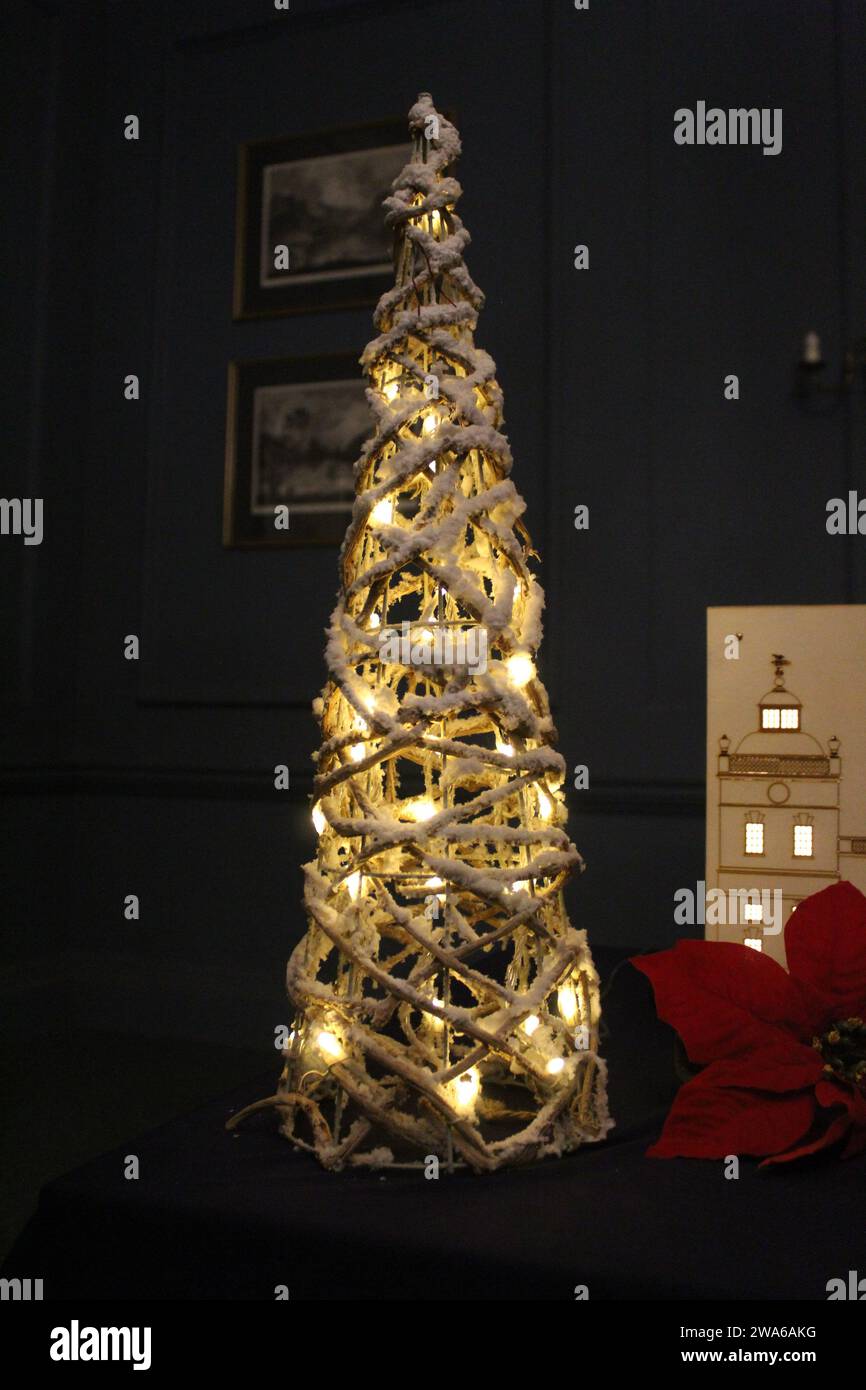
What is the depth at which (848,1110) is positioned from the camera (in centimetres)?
52

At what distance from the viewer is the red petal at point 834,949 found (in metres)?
0.53

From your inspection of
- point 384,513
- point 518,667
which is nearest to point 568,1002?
point 518,667

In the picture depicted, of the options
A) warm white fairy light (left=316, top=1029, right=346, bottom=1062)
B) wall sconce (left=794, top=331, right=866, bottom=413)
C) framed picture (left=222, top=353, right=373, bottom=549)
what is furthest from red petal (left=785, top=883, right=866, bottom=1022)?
framed picture (left=222, top=353, right=373, bottom=549)

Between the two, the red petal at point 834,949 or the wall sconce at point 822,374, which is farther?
the wall sconce at point 822,374

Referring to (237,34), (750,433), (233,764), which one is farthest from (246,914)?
(237,34)

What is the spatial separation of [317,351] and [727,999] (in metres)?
1.60

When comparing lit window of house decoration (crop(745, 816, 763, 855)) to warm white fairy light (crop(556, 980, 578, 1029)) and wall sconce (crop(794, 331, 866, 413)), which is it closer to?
warm white fairy light (crop(556, 980, 578, 1029))

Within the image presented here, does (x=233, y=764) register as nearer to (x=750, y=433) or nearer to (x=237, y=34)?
(x=750, y=433)

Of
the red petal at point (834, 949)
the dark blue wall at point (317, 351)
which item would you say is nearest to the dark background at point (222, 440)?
the dark blue wall at point (317, 351)

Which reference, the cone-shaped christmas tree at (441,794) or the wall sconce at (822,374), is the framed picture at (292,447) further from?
the cone-shaped christmas tree at (441,794)

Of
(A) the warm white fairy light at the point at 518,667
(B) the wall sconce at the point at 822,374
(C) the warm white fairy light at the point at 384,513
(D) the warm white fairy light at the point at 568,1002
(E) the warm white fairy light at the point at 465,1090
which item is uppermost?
(B) the wall sconce at the point at 822,374

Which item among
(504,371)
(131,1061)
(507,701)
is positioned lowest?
(131,1061)

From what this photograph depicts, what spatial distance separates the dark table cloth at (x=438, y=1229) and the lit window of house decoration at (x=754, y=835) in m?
0.17
